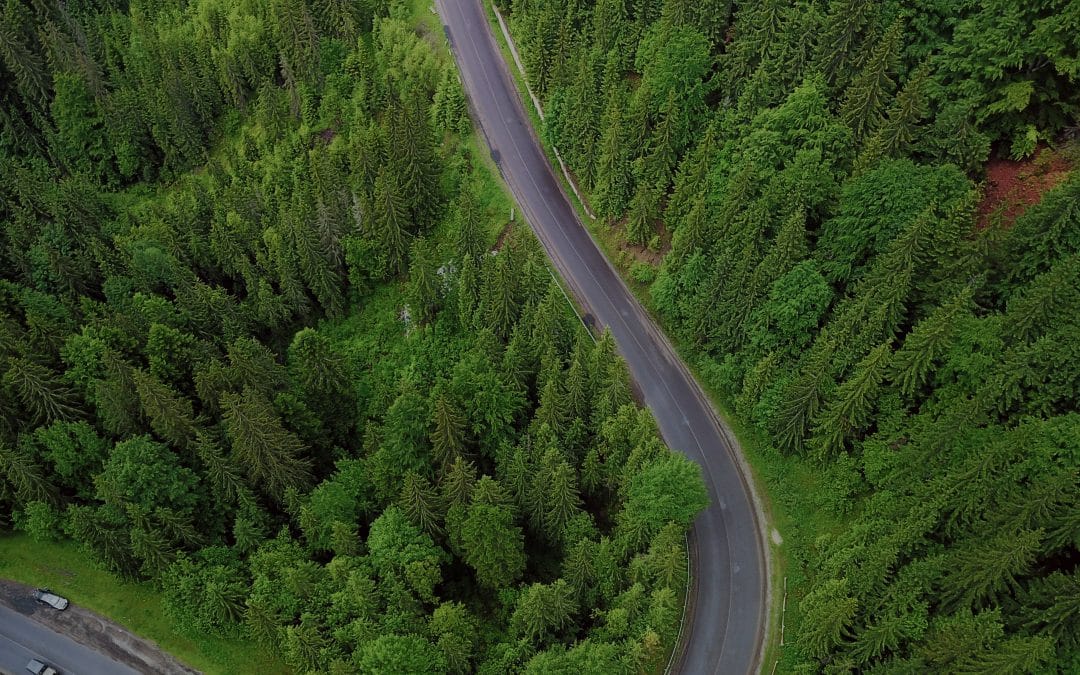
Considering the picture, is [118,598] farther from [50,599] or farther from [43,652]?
[43,652]

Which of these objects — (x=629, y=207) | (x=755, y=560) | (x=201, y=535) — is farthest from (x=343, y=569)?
(x=629, y=207)

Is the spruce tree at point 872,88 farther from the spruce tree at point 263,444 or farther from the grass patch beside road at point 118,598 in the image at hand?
the grass patch beside road at point 118,598

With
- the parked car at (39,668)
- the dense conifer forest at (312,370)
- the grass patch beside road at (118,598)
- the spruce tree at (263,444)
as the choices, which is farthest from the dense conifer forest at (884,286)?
the parked car at (39,668)

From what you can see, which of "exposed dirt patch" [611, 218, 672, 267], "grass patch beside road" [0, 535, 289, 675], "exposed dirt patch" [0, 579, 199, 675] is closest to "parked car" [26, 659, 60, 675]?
"exposed dirt patch" [0, 579, 199, 675]

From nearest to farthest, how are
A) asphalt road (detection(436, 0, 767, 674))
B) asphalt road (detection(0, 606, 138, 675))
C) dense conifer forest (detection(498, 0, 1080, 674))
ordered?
dense conifer forest (detection(498, 0, 1080, 674))
asphalt road (detection(436, 0, 767, 674))
asphalt road (detection(0, 606, 138, 675))

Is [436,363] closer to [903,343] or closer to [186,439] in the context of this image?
[186,439]

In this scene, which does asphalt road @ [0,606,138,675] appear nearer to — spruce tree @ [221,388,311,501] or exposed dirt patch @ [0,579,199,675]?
exposed dirt patch @ [0,579,199,675]
